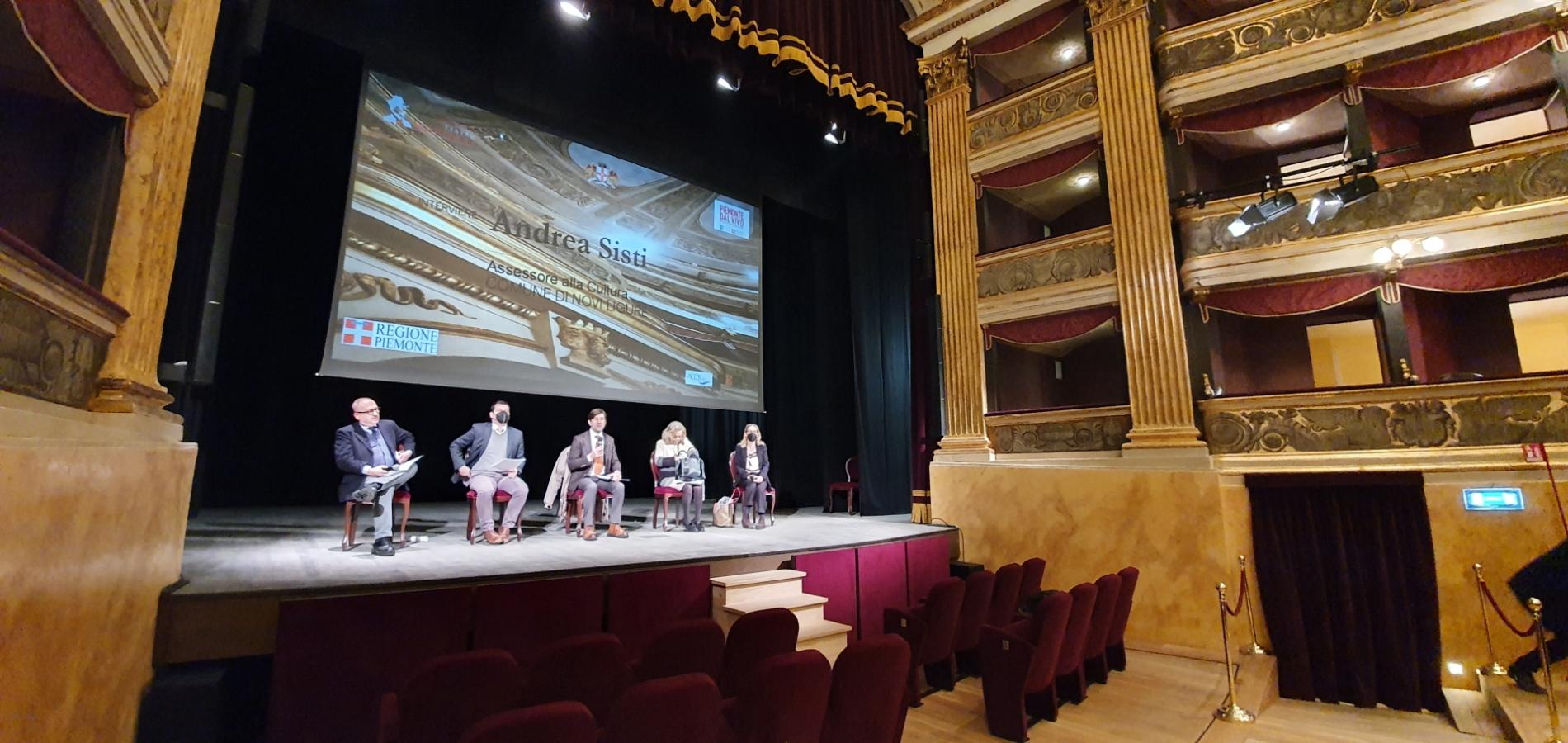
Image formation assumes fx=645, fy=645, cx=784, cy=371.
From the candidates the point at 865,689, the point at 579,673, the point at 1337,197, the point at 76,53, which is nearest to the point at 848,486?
the point at 1337,197

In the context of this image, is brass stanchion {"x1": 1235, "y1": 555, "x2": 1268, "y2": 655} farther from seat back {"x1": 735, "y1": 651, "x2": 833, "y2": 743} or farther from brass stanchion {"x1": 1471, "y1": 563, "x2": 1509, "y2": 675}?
seat back {"x1": 735, "y1": 651, "x2": 833, "y2": 743}

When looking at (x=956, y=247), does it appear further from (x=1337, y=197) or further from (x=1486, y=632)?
(x=1486, y=632)

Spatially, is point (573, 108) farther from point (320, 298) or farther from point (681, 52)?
point (320, 298)

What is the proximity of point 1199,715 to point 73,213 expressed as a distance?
5704mm

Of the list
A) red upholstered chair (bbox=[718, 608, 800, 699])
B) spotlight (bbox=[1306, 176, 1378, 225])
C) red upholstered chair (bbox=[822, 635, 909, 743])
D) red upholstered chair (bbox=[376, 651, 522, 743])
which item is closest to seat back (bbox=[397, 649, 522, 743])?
red upholstered chair (bbox=[376, 651, 522, 743])

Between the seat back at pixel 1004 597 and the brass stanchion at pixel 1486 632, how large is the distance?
9.31ft

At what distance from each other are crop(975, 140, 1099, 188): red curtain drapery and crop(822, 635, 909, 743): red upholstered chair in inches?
230

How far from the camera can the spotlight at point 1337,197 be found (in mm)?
4708

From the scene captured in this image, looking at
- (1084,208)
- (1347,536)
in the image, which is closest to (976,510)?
(1347,536)

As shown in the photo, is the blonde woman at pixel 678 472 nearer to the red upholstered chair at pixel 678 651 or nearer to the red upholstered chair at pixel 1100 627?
the red upholstered chair at pixel 1100 627

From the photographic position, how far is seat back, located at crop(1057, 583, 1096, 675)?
3.44 m

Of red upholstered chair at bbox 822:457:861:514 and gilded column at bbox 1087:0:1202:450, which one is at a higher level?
gilded column at bbox 1087:0:1202:450

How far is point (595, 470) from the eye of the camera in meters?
5.34

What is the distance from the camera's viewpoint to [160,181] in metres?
2.69
